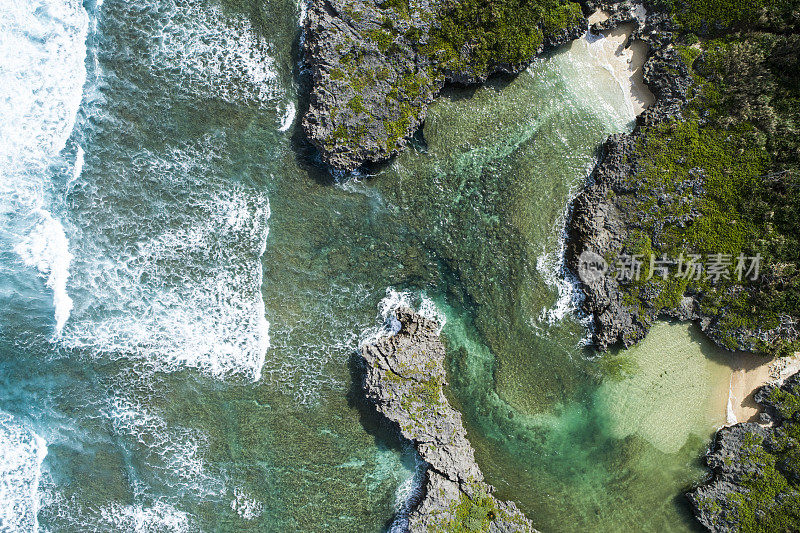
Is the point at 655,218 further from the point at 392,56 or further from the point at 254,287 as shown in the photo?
the point at 254,287

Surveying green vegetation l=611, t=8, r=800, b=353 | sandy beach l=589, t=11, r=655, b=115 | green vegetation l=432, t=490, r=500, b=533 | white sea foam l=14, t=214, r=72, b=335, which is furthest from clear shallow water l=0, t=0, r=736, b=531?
green vegetation l=611, t=8, r=800, b=353

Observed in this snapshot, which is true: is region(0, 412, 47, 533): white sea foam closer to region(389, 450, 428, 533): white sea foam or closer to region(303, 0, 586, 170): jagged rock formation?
region(389, 450, 428, 533): white sea foam

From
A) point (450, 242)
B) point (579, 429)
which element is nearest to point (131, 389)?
point (450, 242)

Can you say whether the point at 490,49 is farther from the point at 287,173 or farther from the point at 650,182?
the point at 287,173

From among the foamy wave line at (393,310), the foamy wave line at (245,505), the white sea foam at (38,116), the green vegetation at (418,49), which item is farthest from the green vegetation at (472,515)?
the white sea foam at (38,116)

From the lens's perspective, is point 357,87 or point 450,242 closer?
point 357,87

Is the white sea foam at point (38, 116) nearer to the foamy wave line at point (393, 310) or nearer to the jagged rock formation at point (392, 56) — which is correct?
A: the jagged rock formation at point (392, 56)
